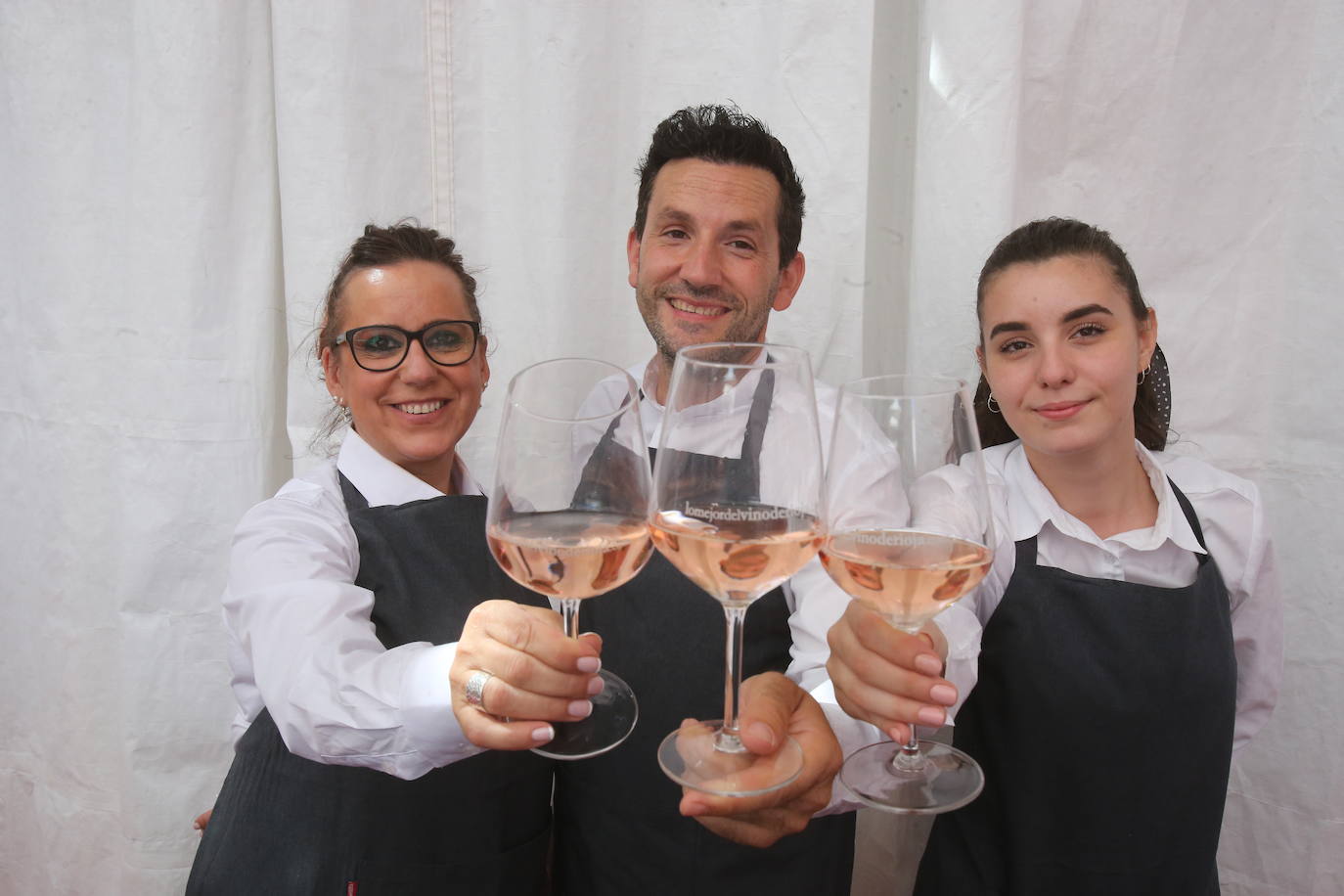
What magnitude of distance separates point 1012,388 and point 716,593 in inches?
31.7

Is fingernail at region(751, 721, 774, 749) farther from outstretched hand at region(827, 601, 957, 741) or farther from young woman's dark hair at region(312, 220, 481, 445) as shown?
young woman's dark hair at region(312, 220, 481, 445)

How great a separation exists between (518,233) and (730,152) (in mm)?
653

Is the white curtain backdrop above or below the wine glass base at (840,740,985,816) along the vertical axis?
above

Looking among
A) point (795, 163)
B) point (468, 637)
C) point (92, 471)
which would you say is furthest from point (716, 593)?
point (92, 471)

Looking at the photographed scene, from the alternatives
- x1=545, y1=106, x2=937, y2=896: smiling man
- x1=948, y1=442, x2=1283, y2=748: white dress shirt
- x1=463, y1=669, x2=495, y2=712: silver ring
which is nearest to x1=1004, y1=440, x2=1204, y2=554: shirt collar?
x1=948, y1=442, x2=1283, y2=748: white dress shirt

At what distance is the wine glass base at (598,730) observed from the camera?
0.92 meters

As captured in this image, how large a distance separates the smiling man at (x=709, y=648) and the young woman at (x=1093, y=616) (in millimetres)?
290

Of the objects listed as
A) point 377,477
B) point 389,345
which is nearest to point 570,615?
point 377,477

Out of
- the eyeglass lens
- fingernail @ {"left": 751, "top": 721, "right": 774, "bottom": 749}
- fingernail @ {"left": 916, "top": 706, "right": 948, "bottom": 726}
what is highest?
the eyeglass lens

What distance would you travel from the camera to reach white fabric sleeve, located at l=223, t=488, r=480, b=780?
0.99m

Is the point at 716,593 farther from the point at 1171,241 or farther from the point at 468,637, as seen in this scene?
the point at 1171,241

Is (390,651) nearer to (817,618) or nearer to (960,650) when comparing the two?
(817,618)

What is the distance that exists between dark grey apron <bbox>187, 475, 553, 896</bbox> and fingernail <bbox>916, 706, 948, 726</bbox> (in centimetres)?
68

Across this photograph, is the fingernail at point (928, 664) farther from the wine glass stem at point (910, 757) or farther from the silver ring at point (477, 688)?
the silver ring at point (477, 688)
